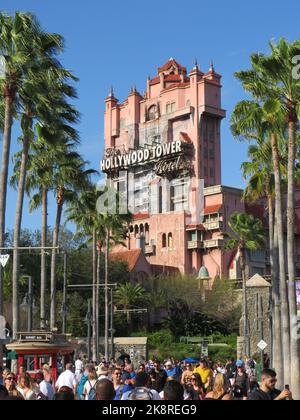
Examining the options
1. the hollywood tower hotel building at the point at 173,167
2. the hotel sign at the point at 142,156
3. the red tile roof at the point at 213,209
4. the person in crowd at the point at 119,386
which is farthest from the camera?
the hotel sign at the point at 142,156

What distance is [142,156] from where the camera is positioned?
98.5 metres

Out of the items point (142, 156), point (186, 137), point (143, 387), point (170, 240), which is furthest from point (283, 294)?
point (142, 156)

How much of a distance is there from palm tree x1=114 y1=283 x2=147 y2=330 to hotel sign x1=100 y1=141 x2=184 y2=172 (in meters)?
24.5

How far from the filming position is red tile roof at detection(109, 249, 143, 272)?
8219 cm

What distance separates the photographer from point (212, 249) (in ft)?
288

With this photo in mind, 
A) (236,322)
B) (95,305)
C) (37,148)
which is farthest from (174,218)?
(37,148)

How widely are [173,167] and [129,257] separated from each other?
1482 centimetres

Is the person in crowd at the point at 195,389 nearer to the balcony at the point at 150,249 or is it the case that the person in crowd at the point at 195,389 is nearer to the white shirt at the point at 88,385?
the white shirt at the point at 88,385

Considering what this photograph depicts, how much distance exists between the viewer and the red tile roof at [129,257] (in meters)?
82.2

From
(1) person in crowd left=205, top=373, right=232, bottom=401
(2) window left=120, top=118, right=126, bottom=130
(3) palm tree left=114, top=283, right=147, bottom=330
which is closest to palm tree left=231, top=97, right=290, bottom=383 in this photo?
(1) person in crowd left=205, top=373, right=232, bottom=401

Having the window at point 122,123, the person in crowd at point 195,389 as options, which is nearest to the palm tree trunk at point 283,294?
the person in crowd at point 195,389

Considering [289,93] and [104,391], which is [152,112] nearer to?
[289,93]

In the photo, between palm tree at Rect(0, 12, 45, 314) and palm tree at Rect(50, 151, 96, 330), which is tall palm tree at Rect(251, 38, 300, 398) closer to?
palm tree at Rect(0, 12, 45, 314)

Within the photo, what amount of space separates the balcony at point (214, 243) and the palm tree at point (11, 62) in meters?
59.9
